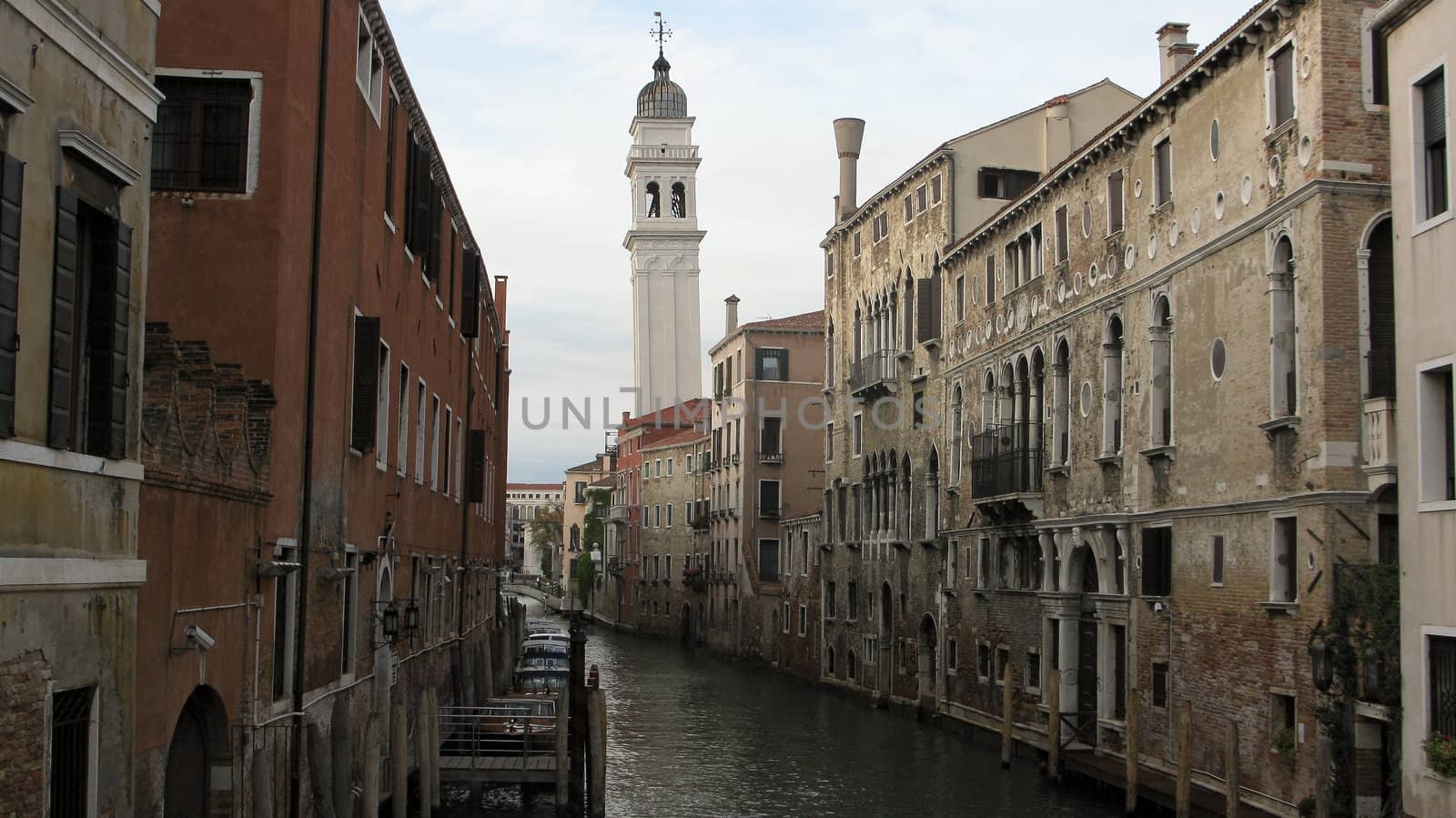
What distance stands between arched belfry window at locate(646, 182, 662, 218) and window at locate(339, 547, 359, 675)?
75.0 metres

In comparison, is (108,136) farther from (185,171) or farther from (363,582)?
(363,582)

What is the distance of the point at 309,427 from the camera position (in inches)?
538

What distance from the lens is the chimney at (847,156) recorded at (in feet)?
135

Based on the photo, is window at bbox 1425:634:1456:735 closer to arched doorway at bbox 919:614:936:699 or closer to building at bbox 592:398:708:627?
arched doorway at bbox 919:614:936:699

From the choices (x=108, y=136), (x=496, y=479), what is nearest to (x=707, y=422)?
(x=496, y=479)

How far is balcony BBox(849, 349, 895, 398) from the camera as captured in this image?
1426 inches

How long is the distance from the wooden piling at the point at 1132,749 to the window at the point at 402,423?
9.84 meters

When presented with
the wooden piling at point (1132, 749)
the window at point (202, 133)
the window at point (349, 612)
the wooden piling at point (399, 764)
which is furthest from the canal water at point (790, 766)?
the window at point (202, 133)

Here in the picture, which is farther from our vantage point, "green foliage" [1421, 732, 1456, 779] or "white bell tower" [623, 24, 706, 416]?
"white bell tower" [623, 24, 706, 416]

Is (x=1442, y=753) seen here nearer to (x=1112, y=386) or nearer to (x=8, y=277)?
(x=1112, y=386)

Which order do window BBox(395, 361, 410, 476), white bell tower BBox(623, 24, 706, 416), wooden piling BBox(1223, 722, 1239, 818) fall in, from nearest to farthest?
1. wooden piling BBox(1223, 722, 1239, 818)
2. window BBox(395, 361, 410, 476)
3. white bell tower BBox(623, 24, 706, 416)

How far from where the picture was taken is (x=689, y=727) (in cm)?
3247

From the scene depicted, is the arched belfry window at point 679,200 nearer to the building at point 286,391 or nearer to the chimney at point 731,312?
the chimney at point 731,312

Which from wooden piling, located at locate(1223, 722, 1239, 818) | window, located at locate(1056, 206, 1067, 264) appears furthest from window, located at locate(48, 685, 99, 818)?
window, located at locate(1056, 206, 1067, 264)
